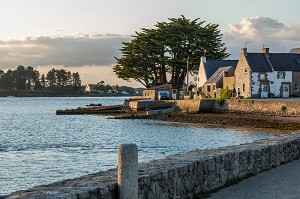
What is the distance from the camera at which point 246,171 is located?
1212cm

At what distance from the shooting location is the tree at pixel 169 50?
96.0 metres

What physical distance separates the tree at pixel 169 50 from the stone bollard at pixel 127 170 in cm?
8609

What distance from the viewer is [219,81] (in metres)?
79.2

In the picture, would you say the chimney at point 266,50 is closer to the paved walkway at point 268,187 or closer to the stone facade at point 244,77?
the stone facade at point 244,77

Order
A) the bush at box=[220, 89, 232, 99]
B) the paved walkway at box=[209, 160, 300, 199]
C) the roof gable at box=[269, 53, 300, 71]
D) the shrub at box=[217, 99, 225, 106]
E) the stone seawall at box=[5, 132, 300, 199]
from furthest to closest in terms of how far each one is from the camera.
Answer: the roof gable at box=[269, 53, 300, 71], the bush at box=[220, 89, 232, 99], the shrub at box=[217, 99, 225, 106], the paved walkway at box=[209, 160, 300, 199], the stone seawall at box=[5, 132, 300, 199]

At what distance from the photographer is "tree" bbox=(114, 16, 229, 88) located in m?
96.0

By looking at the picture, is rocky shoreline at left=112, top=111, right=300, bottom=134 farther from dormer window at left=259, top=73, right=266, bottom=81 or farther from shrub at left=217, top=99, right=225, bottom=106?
dormer window at left=259, top=73, right=266, bottom=81

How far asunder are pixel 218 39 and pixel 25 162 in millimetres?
78975

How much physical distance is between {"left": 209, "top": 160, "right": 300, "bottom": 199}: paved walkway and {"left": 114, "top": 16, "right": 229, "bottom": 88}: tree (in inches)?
3213

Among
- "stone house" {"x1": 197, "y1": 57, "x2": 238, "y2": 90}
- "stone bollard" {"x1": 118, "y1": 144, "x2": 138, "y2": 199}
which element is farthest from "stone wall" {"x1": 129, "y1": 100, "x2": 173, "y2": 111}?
"stone bollard" {"x1": 118, "y1": 144, "x2": 138, "y2": 199}

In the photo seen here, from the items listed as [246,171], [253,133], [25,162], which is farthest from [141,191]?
[253,133]

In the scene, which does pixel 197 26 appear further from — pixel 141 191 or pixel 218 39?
pixel 141 191

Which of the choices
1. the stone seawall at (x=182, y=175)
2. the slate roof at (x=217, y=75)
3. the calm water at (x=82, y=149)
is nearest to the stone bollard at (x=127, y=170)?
the stone seawall at (x=182, y=175)

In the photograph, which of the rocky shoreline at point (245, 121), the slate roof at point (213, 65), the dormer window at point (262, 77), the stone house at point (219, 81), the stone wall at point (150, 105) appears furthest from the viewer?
the slate roof at point (213, 65)
